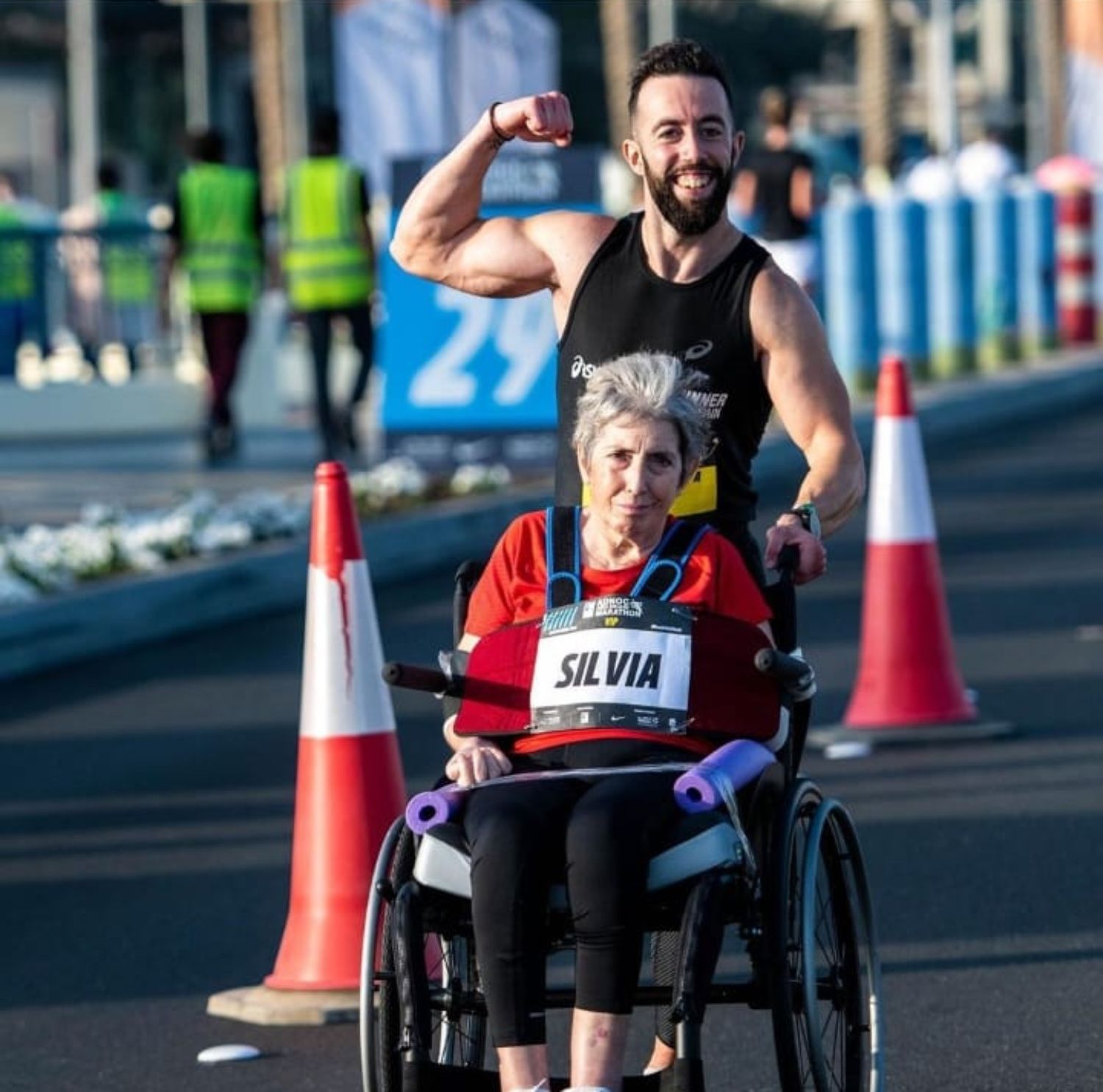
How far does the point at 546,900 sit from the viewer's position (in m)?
4.85

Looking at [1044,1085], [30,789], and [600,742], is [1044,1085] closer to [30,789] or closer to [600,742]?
[600,742]

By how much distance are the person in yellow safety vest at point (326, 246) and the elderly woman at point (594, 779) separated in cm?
1220

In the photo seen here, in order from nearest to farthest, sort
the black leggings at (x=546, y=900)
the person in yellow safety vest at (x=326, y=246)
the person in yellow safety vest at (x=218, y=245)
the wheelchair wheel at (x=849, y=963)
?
the black leggings at (x=546, y=900) < the wheelchair wheel at (x=849, y=963) < the person in yellow safety vest at (x=326, y=246) < the person in yellow safety vest at (x=218, y=245)

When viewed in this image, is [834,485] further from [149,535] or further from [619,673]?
[149,535]

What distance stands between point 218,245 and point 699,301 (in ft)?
41.8

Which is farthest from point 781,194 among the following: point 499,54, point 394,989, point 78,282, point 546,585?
point 394,989

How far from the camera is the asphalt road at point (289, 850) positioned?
6.23m

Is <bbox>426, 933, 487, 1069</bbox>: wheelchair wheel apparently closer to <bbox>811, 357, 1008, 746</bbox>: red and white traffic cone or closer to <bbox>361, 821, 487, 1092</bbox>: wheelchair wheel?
<bbox>361, 821, 487, 1092</bbox>: wheelchair wheel

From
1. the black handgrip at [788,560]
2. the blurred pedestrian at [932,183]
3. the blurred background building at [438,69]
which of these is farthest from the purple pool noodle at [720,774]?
the blurred pedestrian at [932,183]

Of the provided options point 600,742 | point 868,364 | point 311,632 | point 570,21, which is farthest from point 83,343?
point 570,21

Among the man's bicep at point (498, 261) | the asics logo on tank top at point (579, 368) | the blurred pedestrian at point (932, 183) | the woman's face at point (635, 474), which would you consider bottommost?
the woman's face at point (635, 474)


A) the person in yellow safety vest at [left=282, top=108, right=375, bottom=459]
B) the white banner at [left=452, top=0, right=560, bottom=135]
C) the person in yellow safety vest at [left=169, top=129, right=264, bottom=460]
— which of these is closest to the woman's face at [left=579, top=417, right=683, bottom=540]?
the person in yellow safety vest at [left=282, top=108, right=375, bottom=459]

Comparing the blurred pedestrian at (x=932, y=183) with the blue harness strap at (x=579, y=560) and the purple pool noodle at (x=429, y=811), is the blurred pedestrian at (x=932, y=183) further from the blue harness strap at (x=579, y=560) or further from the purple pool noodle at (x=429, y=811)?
the purple pool noodle at (x=429, y=811)

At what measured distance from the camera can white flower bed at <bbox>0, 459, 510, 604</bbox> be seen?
12.7 metres
